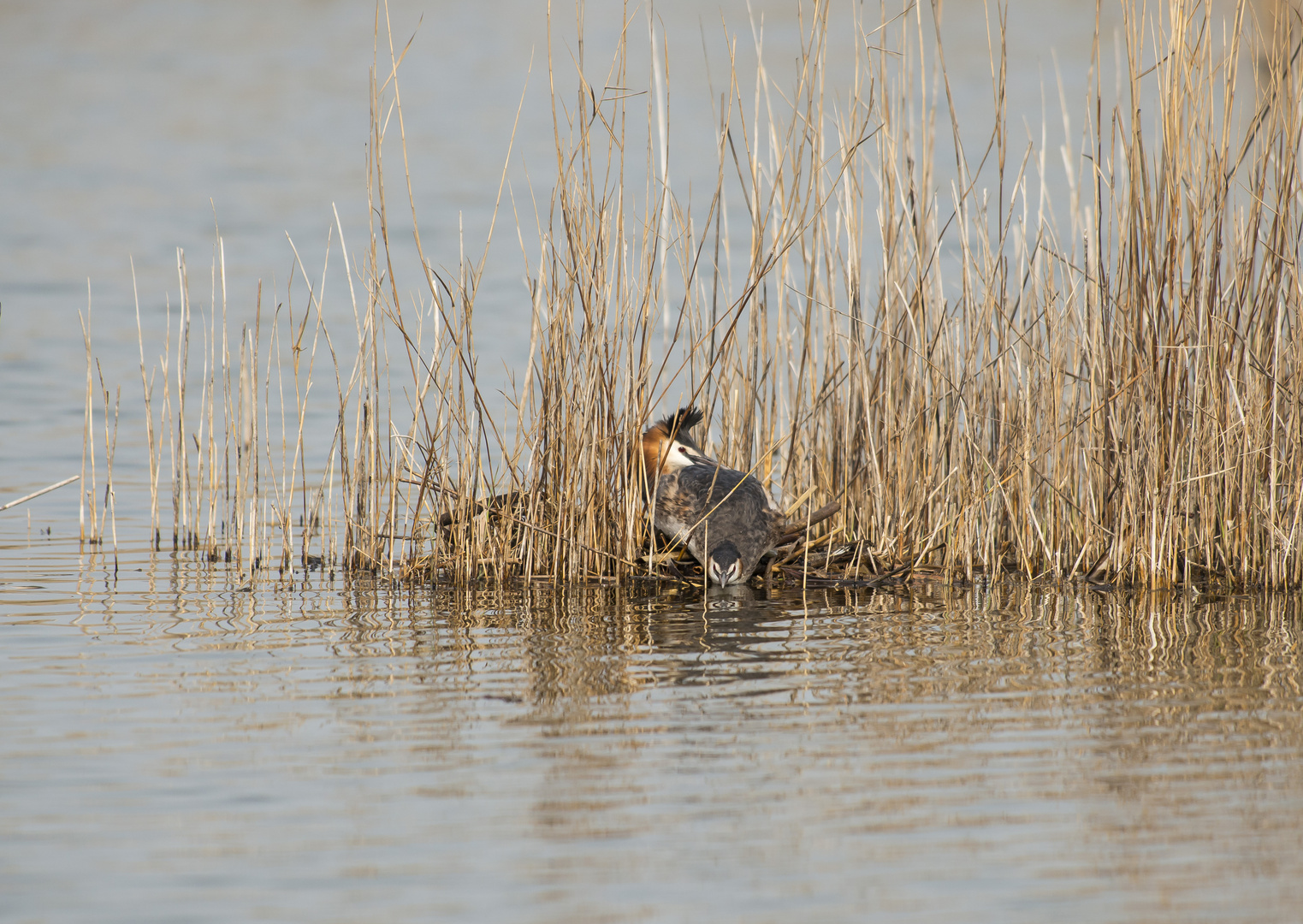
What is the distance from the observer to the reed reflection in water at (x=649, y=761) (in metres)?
3.44

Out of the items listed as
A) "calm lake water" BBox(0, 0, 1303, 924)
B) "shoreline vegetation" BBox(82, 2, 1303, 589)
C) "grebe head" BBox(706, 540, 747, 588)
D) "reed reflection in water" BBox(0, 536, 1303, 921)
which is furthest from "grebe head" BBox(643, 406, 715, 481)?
"reed reflection in water" BBox(0, 536, 1303, 921)

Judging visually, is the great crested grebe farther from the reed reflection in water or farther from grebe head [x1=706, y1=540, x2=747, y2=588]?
the reed reflection in water

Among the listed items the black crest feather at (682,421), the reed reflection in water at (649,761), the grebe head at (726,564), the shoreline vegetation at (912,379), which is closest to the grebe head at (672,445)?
the black crest feather at (682,421)

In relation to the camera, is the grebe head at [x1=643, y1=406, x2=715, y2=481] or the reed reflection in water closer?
the reed reflection in water

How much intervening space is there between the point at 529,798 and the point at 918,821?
102 centimetres

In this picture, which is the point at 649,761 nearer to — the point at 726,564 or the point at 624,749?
the point at 624,749

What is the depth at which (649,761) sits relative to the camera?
427 cm

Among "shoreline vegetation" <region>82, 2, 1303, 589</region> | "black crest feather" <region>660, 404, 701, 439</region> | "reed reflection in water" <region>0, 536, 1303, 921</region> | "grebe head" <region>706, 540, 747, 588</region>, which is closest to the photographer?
"reed reflection in water" <region>0, 536, 1303, 921</region>

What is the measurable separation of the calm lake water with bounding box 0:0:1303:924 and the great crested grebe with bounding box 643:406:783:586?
0.20 meters

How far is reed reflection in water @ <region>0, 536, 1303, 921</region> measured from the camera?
344 cm

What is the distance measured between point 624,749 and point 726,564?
2328 mm

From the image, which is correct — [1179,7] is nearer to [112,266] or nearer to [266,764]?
[266,764]

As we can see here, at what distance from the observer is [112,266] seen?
16.8 meters

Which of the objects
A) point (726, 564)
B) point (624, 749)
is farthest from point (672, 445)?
point (624, 749)
